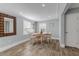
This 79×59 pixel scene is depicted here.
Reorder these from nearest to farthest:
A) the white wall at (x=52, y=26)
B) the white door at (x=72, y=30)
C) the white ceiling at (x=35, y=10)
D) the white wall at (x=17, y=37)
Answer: the white wall at (x=17, y=37) < the white ceiling at (x=35, y=10) < the white wall at (x=52, y=26) < the white door at (x=72, y=30)

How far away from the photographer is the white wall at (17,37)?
8.00 feet

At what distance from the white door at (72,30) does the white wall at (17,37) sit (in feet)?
6.79

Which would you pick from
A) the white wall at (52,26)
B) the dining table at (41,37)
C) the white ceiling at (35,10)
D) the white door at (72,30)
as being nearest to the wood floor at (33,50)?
the dining table at (41,37)

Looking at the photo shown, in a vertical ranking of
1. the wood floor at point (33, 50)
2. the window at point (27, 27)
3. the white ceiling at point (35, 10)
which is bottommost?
the wood floor at point (33, 50)

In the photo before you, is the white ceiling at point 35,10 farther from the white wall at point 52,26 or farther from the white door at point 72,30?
the white door at point 72,30

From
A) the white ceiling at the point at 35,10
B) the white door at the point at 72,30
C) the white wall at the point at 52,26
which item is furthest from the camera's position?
the white door at the point at 72,30

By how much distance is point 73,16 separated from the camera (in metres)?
4.05

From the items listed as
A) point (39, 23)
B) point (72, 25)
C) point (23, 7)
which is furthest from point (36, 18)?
point (72, 25)

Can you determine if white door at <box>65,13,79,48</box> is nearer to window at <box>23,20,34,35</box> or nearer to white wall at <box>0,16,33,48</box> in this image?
window at <box>23,20,34,35</box>

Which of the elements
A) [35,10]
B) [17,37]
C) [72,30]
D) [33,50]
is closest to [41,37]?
[33,50]

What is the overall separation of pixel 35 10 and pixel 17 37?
0.94 metres

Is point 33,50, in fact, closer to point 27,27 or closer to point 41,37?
point 41,37

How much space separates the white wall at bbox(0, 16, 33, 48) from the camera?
244 centimetres

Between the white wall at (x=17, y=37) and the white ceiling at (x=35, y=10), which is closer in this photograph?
the white wall at (x=17, y=37)
